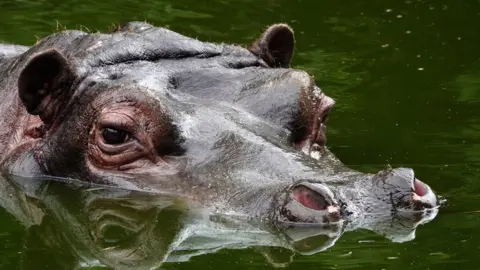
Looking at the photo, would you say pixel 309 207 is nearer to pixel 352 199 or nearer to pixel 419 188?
pixel 352 199

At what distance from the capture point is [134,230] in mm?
6789

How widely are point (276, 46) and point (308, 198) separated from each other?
296 centimetres

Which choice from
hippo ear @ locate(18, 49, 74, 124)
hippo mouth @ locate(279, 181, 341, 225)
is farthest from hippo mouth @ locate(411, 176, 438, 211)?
hippo ear @ locate(18, 49, 74, 124)

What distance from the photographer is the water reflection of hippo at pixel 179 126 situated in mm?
6547

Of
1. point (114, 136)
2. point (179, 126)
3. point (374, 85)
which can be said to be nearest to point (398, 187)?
point (179, 126)

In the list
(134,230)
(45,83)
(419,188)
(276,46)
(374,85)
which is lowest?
(134,230)

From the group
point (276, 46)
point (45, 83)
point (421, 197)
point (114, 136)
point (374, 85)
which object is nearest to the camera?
point (421, 197)

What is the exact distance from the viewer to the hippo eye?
7347 mm

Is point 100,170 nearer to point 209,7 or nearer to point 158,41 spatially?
point 158,41

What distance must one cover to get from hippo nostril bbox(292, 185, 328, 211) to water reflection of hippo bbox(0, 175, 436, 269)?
13 centimetres

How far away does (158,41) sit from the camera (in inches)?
315

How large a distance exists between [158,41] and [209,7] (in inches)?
294

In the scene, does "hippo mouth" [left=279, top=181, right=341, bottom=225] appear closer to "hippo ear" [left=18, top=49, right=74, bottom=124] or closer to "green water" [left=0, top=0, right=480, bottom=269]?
"green water" [left=0, top=0, right=480, bottom=269]

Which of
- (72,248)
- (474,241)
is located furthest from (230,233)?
(474,241)
